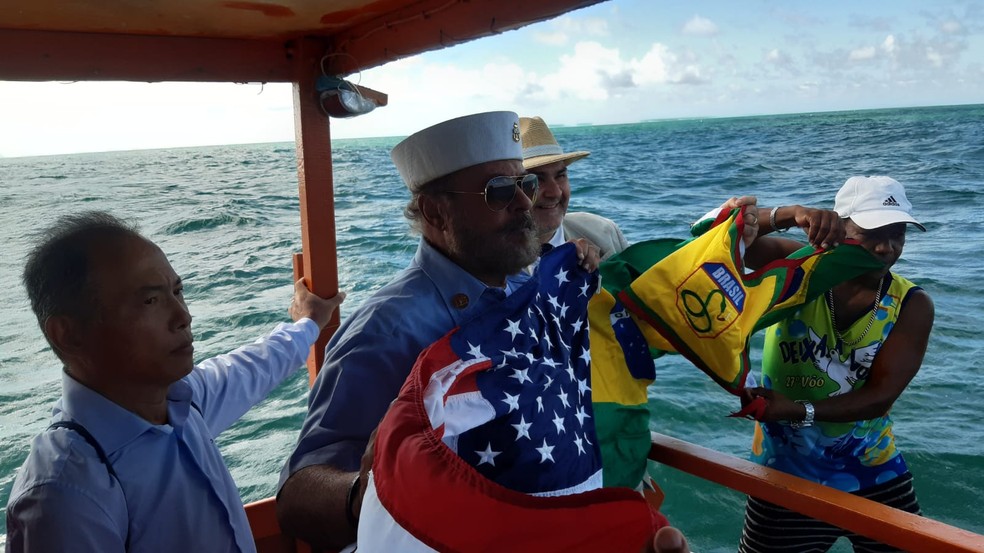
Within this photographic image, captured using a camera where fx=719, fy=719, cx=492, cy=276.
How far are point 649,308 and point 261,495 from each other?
4.10 m

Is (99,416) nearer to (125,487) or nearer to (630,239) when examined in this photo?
(125,487)

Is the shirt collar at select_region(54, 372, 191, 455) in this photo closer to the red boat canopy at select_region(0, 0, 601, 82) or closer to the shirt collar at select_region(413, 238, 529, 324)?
the shirt collar at select_region(413, 238, 529, 324)

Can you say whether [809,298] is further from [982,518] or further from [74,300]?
[982,518]

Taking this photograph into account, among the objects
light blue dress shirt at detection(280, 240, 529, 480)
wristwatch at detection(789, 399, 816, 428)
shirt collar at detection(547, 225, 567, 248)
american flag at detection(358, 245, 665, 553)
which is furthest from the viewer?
shirt collar at detection(547, 225, 567, 248)

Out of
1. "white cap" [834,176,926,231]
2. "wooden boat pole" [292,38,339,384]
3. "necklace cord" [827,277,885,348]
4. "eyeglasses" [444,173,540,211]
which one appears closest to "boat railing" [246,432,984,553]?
"necklace cord" [827,277,885,348]

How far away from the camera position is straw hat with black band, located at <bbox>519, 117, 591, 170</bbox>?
2.62 metres

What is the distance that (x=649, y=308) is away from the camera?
201cm

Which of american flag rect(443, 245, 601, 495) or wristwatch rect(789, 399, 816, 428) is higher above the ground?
american flag rect(443, 245, 601, 495)

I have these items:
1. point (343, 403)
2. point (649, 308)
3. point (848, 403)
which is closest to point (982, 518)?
point (848, 403)

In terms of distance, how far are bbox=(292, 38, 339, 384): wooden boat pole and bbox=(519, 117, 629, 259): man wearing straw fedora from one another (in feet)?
3.06

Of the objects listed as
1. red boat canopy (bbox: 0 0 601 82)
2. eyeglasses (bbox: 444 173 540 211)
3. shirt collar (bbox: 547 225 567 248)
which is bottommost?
shirt collar (bbox: 547 225 567 248)

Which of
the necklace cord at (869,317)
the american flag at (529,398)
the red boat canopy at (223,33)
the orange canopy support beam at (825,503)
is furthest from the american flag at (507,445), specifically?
the necklace cord at (869,317)

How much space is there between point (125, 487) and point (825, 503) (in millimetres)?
1694

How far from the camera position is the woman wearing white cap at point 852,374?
2377mm
